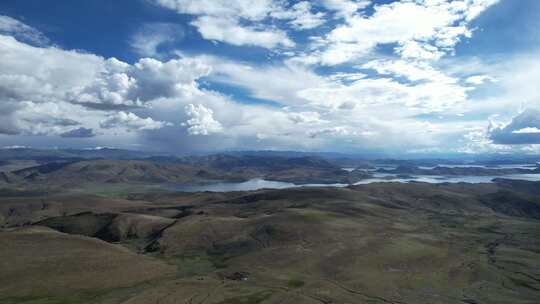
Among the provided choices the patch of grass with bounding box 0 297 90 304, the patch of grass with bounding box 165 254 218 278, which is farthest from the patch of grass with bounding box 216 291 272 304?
the patch of grass with bounding box 0 297 90 304

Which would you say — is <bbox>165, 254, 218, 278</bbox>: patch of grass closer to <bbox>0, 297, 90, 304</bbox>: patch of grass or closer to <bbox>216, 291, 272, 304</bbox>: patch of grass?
<bbox>216, 291, 272, 304</bbox>: patch of grass

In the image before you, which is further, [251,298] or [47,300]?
[251,298]

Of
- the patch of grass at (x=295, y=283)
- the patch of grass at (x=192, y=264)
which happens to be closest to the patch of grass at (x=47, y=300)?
the patch of grass at (x=192, y=264)

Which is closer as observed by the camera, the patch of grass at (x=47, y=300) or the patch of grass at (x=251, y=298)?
the patch of grass at (x=47, y=300)

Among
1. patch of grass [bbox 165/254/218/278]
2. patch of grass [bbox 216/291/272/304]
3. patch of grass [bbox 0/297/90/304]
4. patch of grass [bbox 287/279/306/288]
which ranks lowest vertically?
patch of grass [bbox 165/254/218/278]

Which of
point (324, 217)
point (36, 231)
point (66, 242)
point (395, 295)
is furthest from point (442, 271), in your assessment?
point (36, 231)

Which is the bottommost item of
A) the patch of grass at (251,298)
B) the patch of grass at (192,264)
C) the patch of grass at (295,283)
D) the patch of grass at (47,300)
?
the patch of grass at (192,264)

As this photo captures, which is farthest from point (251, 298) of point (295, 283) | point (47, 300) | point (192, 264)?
point (192, 264)

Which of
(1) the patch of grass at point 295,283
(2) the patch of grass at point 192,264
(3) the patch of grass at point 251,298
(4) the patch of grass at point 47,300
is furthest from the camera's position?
(2) the patch of grass at point 192,264

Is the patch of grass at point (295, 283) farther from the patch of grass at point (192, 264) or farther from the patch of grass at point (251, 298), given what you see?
the patch of grass at point (192, 264)

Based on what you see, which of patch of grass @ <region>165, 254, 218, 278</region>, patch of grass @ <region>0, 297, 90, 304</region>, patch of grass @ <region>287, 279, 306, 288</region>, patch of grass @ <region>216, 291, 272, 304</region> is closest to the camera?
patch of grass @ <region>0, 297, 90, 304</region>

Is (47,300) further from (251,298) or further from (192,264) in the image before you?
(192,264)
